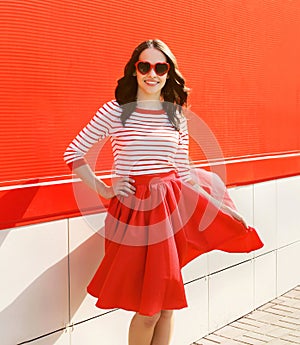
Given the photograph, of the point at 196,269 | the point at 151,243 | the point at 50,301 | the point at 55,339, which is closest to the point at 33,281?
the point at 50,301

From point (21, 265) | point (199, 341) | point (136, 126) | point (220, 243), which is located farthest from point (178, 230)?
point (199, 341)

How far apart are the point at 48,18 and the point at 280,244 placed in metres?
2.45

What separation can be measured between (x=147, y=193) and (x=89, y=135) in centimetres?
31

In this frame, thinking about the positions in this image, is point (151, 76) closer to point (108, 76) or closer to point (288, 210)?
point (108, 76)

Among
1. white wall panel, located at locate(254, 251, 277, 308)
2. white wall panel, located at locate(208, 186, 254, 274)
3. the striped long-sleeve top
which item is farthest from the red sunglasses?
white wall panel, located at locate(254, 251, 277, 308)

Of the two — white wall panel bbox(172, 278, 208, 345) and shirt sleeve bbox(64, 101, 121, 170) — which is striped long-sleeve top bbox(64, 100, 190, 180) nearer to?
shirt sleeve bbox(64, 101, 121, 170)

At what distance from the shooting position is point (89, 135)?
2498mm

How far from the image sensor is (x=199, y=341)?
3.52 meters

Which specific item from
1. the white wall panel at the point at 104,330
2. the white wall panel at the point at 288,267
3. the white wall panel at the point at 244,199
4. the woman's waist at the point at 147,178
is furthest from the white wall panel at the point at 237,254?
the woman's waist at the point at 147,178

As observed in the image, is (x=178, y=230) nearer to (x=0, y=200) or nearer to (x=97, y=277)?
(x=97, y=277)

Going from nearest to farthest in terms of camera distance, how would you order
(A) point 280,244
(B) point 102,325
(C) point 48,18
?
(C) point 48,18, (B) point 102,325, (A) point 280,244

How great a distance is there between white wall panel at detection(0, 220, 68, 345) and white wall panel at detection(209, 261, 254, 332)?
116 cm

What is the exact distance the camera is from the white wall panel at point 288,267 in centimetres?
437

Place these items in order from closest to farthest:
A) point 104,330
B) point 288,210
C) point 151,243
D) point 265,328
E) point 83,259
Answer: point 151,243
point 83,259
point 104,330
point 265,328
point 288,210
